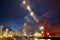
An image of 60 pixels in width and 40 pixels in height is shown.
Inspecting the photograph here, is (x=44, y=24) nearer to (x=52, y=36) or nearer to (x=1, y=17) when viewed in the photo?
(x=52, y=36)

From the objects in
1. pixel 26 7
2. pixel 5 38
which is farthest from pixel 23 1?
pixel 5 38

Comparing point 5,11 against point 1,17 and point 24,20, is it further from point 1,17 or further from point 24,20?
point 24,20

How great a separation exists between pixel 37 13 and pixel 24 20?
261 millimetres

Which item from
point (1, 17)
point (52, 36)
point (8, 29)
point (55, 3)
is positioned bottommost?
point (52, 36)

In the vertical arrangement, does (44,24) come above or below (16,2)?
below

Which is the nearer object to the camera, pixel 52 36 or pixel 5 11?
pixel 52 36

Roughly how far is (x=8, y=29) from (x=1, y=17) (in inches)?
10.2

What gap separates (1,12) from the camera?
272 cm

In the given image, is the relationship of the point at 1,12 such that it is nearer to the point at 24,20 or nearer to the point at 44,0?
the point at 24,20

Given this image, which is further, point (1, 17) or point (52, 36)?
point (1, 17)

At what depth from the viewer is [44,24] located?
2.57 metres

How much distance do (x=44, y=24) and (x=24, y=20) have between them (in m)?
0.36

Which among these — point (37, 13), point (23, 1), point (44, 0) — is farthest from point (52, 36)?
point (23, 1)

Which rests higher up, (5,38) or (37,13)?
(37,13)
